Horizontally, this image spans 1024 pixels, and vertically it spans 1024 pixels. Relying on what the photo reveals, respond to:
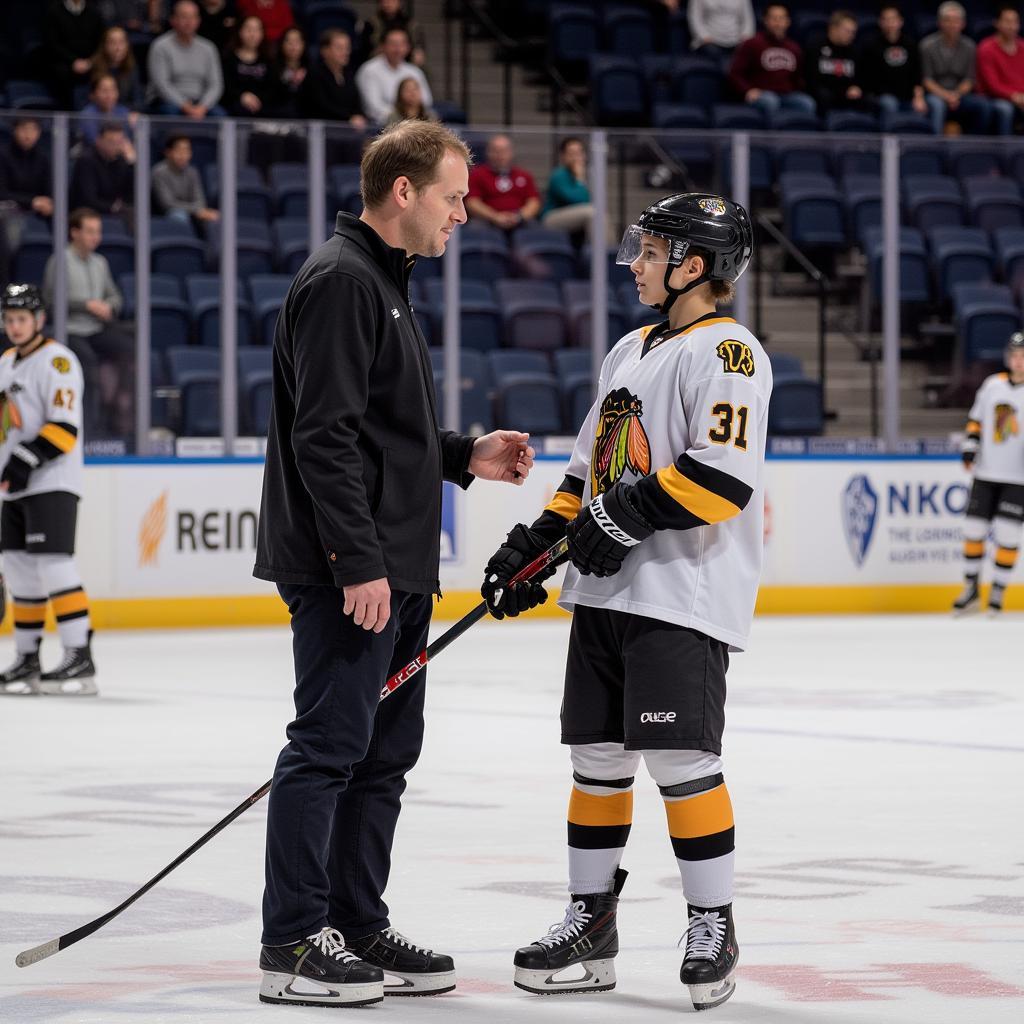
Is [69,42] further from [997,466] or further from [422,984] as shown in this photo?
[422,984]

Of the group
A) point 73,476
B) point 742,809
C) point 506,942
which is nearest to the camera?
point 506,942

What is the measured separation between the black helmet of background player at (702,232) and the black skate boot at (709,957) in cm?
107

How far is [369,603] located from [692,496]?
569mm

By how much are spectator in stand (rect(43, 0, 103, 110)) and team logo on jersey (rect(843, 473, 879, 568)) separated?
17.3ft

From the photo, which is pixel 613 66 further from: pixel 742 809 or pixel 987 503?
pixel 742 809

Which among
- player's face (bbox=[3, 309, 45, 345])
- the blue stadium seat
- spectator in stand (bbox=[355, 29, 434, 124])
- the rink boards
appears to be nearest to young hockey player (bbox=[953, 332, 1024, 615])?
Result: the rink boards

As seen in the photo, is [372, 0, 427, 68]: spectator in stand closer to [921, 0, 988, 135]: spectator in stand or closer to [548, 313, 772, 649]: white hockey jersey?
[921, 0, 988, 135]: spectator in stand

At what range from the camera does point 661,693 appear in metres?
3.38

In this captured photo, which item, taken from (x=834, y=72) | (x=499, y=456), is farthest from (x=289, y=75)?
(x=499, y=456)

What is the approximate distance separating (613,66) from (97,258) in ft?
15.1

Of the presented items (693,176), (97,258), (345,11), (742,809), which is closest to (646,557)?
(742,809)

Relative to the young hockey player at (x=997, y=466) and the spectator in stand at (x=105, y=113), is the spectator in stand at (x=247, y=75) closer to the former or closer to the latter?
the spectator in stand at (x=105, y=113)

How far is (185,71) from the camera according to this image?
12.2 metres

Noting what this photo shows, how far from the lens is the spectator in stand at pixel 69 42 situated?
40.3 feet
